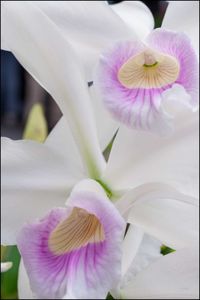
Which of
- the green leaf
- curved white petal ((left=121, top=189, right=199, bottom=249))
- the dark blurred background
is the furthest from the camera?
the dark blurred background

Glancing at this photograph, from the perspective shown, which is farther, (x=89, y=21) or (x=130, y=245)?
(x=130, y=245)

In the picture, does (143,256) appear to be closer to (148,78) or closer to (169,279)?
(169,279)

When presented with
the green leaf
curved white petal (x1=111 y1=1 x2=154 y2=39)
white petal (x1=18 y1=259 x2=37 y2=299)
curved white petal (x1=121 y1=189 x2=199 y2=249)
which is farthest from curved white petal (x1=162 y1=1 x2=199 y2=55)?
the green leaf

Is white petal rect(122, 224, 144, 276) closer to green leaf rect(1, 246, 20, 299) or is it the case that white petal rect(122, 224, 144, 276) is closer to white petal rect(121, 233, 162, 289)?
white petal rect(121, 233, 162, 289)

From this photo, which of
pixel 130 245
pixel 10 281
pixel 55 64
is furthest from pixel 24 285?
pixel 10 281

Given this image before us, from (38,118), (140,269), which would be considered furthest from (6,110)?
(140,269)

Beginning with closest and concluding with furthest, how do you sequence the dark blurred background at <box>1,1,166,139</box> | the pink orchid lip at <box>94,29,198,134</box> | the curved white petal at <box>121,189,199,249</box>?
the pink orchid lip at <box>94,29,198,134</box>
the curved white petal at <box>121,189,199,249</box>
the dark blurred background at <box>1,1,166,139</box>

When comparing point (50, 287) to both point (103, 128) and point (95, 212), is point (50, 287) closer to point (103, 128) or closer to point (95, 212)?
point (95, 212)
